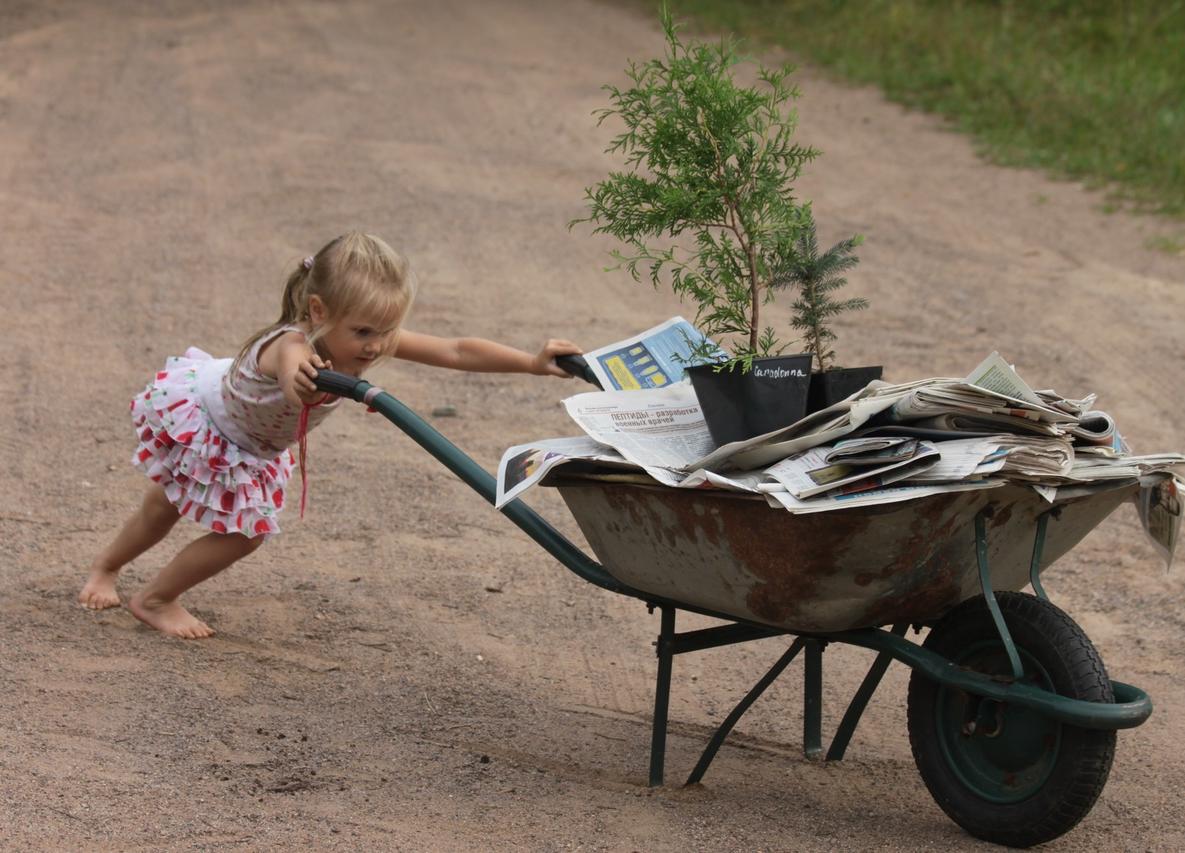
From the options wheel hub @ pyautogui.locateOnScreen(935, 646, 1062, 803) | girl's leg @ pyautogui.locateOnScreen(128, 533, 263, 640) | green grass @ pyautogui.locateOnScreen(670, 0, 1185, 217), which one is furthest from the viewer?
green grass @ pyautogui.locateOnScreen(670, 0, 1185, 217)

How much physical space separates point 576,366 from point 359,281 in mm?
532

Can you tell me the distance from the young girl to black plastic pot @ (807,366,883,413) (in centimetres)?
72

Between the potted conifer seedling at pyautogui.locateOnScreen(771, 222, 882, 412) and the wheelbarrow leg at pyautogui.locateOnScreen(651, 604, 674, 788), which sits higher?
the potted conifer seedling at pyautogui.locateOnScreen(771, 222, 882, 412)

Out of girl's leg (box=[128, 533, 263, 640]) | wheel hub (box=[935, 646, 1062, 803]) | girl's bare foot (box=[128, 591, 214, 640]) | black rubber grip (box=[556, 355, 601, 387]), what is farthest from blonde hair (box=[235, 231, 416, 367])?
wheel hub (box=[935, 646, 1062, 803])

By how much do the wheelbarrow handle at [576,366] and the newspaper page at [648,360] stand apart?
0.10 metres

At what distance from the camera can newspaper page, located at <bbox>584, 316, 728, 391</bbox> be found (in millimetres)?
3215

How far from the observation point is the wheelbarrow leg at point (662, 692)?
306 centimetres

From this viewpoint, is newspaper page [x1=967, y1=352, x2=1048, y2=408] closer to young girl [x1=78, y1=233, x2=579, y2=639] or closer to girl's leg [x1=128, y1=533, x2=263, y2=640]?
young girl [x1=78, y1=233, x2=579, y2=639]

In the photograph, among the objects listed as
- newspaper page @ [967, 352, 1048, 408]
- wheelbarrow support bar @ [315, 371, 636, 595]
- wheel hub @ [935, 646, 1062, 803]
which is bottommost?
wheel hub @ [935, 646, 1062, 803]

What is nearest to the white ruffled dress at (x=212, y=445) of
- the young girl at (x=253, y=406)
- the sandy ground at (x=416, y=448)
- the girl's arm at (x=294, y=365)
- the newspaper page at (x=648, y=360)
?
the young girl at (x=253, y=406)

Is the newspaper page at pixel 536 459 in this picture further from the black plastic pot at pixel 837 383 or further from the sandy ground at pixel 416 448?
the sandy ground at pixel 416 448

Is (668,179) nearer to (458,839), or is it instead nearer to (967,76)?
(458,839)

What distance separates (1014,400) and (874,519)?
330 mm

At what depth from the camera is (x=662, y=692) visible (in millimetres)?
3074
